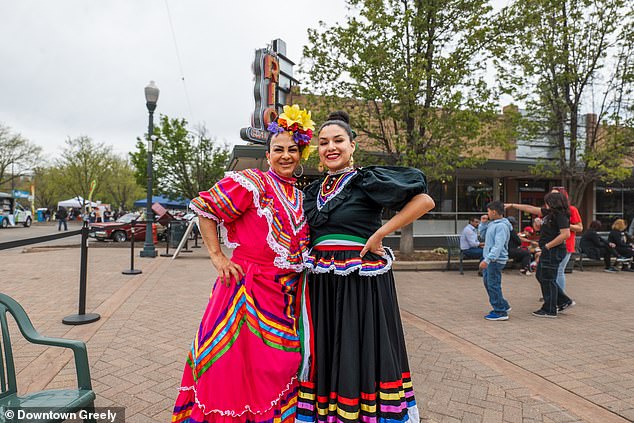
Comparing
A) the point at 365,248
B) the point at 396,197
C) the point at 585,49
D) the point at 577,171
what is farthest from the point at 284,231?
the point at 577,171

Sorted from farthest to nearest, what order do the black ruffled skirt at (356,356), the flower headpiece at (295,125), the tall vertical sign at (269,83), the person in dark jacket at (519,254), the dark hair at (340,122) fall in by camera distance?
1. the person in dark jacket at (519,254)
2. the tall vertical sign at (269,83)
3. the dark hair at (340,122)
4. the flower headpiece at (295,125)
5. the black ruffled skirt at (356,356)

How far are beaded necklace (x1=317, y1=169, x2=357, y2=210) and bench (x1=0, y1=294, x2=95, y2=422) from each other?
1.58 meters

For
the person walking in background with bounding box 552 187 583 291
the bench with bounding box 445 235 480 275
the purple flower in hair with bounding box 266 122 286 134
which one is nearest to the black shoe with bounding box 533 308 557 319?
the person walking in background with bounding box 552 187 583 291

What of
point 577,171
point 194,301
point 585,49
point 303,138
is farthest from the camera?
point 577,171

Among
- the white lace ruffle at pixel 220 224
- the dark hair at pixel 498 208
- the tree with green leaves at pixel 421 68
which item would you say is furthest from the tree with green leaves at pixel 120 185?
the white lace ruffle at pixel 220 224

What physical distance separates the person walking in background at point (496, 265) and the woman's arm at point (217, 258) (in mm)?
A: 4536

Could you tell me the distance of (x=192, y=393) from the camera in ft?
6.73

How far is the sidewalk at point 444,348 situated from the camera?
288cm

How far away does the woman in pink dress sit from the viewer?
6.29 ft

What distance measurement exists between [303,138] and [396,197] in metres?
0.65

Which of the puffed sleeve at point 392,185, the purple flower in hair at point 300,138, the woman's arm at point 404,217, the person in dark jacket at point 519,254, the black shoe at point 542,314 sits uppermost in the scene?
the purple flower in hair at point 300,138

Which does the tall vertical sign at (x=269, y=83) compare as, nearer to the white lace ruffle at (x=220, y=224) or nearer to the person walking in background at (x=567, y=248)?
the white lace ruffle at (x=220, y=224)

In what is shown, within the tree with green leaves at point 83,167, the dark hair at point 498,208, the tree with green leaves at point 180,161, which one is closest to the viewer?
the dark hair at point 498,208

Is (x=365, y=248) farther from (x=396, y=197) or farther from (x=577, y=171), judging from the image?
(x=577, y=171)
